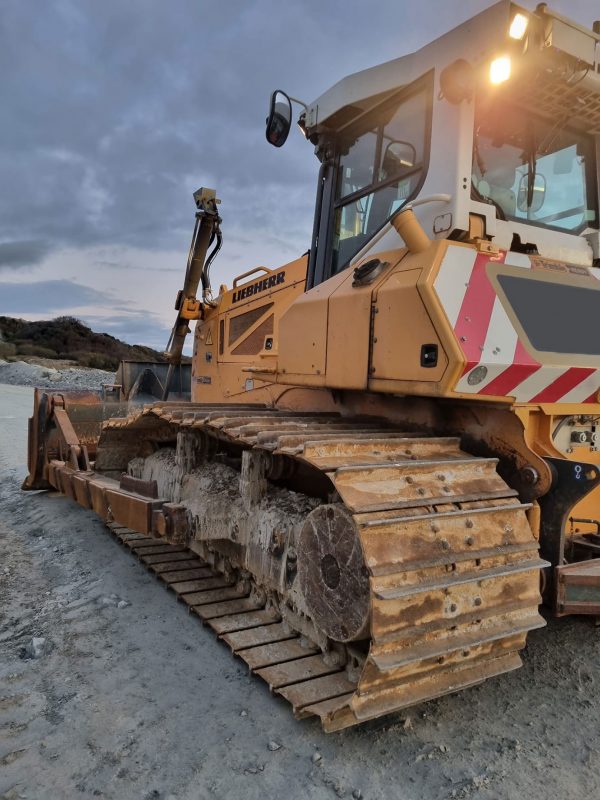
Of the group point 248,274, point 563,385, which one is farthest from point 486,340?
point 248,274

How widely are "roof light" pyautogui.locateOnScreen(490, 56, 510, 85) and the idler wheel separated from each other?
2025 millimetres

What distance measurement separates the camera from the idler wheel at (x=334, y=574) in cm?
223

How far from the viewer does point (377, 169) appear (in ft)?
11.5

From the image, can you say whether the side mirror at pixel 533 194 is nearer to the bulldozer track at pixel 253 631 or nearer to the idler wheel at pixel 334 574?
the idler wheel at pixel 334 574

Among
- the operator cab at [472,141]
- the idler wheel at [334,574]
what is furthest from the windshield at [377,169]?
the idler wheel at [334,574]

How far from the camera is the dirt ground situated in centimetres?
213

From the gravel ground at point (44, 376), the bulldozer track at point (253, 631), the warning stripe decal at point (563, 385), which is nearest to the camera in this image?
the bulldozer track at point (253, 631)

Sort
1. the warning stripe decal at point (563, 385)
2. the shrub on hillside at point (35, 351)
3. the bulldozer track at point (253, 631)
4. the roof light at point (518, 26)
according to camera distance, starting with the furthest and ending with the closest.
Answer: the shrub on hillside at point (35, 351) < the warning stripe decal at point (563, 385) < the roof light at point (518, 26) < the bulldozer track at point (253, 631)

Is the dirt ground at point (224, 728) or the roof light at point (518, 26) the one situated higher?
the roof light at point (518, 26)

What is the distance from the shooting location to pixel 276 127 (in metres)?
3.84

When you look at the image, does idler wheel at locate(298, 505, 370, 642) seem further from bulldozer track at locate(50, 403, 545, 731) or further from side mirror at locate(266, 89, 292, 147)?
side mirror at locate(266, 89, 292, 147)

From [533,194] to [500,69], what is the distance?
2.59 ft

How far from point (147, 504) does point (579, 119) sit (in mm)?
3289

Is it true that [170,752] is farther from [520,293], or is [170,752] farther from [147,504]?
[520,293]
